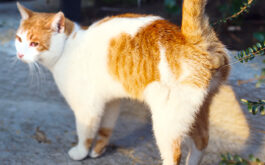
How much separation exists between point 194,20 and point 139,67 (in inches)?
13.7

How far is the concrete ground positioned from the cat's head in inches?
24.1

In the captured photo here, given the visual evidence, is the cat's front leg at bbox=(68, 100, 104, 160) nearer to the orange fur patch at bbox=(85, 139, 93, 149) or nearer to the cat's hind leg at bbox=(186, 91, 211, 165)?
the orange fur patch at bbox=(85, 139, 93, 149)

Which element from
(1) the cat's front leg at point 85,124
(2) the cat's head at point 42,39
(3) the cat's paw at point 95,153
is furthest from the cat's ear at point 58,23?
(3) the cat's paw at point 95,153

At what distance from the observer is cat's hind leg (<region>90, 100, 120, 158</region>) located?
6.49 feet

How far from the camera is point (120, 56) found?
157 centimetres

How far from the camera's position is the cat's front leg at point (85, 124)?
5.79ft

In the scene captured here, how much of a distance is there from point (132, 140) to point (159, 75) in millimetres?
885

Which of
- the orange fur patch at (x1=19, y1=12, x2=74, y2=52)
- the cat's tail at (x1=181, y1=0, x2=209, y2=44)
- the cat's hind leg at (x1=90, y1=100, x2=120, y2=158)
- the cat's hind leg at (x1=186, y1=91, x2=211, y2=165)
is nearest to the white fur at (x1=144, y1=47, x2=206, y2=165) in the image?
the cat's tail at (x1=181, y1=0, x2=209, y2=44)

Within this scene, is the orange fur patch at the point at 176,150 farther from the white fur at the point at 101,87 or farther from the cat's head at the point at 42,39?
the cat's head at the point at 42,39

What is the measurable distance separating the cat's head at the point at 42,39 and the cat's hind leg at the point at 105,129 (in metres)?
0.49

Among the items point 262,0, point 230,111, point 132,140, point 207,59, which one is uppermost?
point 207,59

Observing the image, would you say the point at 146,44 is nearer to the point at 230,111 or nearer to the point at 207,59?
the point at 207,59

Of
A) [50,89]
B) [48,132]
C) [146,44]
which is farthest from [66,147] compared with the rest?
[146,44]

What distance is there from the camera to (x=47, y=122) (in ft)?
7.55
